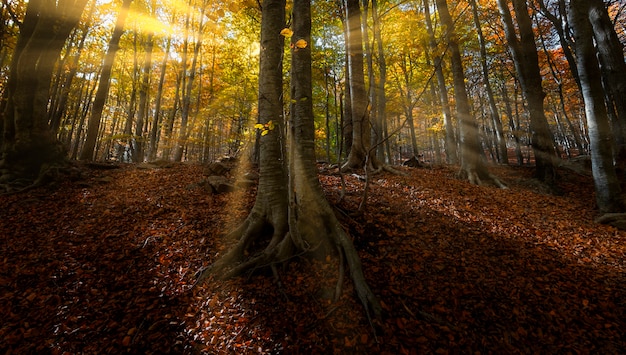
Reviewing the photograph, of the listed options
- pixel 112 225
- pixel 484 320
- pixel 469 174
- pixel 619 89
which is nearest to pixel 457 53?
pixel 469 174

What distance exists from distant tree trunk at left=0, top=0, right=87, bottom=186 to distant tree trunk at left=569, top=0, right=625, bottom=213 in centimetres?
1330

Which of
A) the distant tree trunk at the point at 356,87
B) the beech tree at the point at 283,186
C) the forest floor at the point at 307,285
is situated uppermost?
the distant tree trunk at the point at 356,87

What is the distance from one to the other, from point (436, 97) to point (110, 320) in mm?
22165

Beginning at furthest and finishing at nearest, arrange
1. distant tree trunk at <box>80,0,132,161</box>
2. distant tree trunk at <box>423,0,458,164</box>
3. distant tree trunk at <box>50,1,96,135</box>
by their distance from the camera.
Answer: distant tree trunk at <box>50,1,96,135</box>
distant tree trunk at <box>423,0,458,164</box>
distant tree trunk at <box>80,0,132,161</box>

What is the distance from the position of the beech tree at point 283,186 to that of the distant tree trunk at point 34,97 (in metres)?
6.58

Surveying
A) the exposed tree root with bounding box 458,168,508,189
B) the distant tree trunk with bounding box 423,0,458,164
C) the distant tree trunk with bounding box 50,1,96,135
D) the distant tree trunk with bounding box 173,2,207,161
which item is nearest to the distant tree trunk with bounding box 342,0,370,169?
the distant tree trunk with bounding box 423,0,458,164

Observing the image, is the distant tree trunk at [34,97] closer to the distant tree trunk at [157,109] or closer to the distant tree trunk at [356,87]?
the distant tree trunk at [157,109]

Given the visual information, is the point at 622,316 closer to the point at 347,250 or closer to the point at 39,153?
the point at 347,250

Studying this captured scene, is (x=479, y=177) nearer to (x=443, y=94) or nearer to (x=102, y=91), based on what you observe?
(x=443, y=94)

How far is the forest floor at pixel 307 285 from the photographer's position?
2.73 m

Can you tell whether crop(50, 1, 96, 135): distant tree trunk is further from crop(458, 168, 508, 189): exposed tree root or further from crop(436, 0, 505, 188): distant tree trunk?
crop(458, 168, 508, 189): exposed tree root

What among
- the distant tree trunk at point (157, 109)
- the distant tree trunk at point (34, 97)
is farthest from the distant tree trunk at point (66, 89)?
the distant tree trunk at point (34, 97)

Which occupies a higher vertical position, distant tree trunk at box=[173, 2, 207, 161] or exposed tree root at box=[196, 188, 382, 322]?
distant tree trunk at box=[173, 2, 207, 161]

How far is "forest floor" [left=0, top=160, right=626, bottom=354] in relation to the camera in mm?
2730
